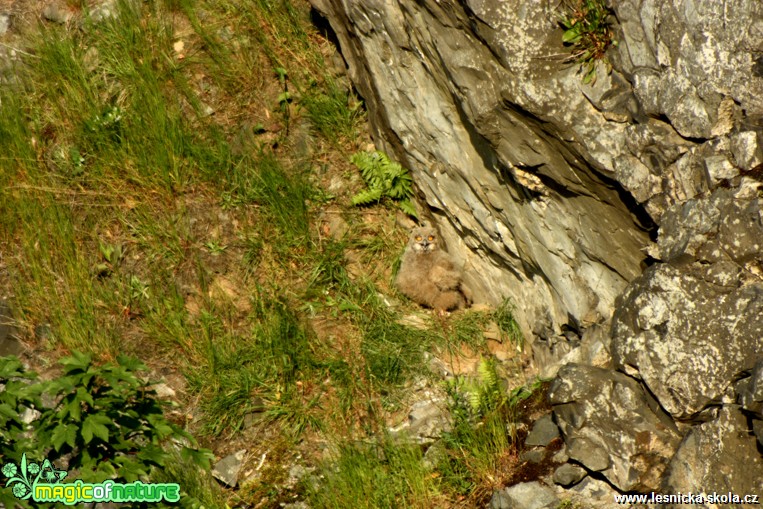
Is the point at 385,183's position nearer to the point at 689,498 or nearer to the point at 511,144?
the point at 511,144

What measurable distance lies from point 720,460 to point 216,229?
4.55 metres

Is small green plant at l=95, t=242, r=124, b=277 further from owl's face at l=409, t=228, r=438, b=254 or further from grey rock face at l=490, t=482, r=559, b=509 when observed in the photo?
grey rock face at l=490, t=482, r=559, b=509

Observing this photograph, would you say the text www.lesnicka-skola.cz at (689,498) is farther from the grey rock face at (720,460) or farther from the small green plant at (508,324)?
the small green plant at (508,324)

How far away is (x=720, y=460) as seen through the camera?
12.1ft

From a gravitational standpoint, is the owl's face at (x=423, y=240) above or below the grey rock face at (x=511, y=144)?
below

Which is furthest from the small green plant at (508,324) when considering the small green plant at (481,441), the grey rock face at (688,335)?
the grey rock face at (688,335)

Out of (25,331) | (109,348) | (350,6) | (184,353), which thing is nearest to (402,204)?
(350,6)

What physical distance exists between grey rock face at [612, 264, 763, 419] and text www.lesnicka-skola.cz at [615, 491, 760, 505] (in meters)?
0.41

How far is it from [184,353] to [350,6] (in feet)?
10.3

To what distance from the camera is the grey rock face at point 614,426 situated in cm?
407

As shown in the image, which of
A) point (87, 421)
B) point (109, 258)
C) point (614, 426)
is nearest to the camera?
point (87, 421)

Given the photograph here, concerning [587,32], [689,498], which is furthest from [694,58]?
[689,498]

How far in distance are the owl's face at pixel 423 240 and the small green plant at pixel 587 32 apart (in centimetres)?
264


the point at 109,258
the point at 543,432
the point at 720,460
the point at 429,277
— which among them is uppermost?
the point at 720,460
